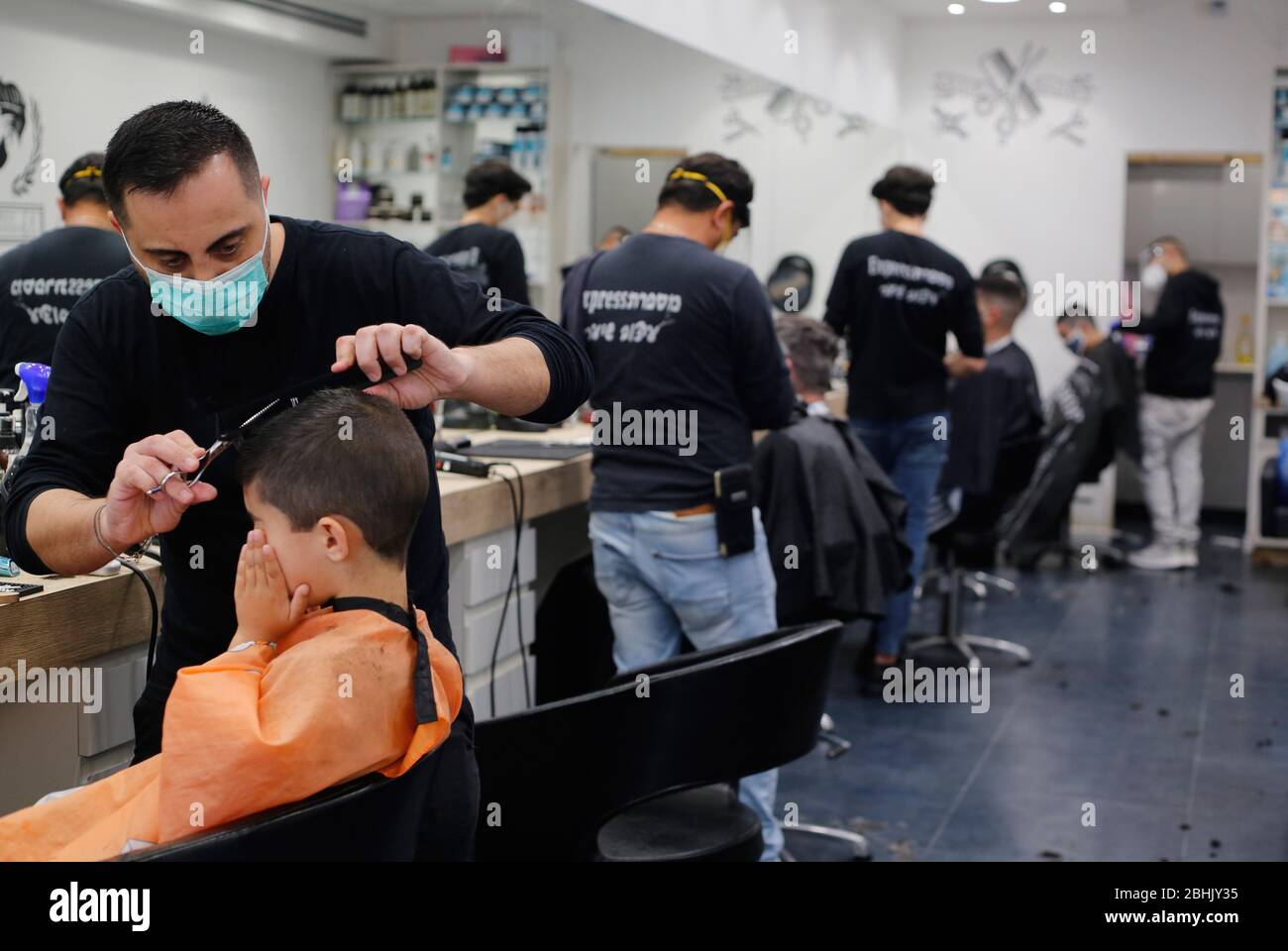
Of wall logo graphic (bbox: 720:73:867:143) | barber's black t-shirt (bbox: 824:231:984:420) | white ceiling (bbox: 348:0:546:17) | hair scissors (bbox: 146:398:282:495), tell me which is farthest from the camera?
wall logo graphic (bbox: 720:73:867:143)

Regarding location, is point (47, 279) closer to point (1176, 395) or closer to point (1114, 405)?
point (1114, 405)

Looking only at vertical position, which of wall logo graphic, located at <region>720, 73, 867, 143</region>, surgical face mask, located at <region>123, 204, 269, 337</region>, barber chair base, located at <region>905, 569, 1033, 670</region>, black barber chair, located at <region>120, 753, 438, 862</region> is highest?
wall logo graphic, located at <region>720, 73, 867, 143</region>

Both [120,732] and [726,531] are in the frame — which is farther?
[726,531]

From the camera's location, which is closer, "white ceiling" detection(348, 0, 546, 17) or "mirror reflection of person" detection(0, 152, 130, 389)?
"mirror reflection of person" detection(0, 152, 130, 389)

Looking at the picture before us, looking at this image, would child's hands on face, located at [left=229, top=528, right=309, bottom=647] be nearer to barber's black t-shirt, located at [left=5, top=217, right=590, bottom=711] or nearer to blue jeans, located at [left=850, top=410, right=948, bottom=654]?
barber's black t-shirt, located at [left=5, top=217, right=590, bottom=711]

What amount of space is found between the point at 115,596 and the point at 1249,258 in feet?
25.7

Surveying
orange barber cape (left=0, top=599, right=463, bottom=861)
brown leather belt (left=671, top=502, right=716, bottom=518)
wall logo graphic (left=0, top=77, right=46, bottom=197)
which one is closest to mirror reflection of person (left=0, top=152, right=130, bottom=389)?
wall logo graphic (left=0, top=77, right=46, bottom=197)

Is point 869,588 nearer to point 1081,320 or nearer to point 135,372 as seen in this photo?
point 135,372

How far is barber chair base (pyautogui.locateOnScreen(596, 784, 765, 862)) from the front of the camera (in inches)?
81.1

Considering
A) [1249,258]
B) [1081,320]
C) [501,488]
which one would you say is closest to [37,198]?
[501,488]

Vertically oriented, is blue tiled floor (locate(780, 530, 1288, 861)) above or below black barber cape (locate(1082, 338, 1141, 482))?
below

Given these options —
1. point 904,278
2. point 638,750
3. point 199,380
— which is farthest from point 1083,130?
point 199,380

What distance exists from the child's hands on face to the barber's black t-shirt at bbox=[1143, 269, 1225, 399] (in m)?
6.23

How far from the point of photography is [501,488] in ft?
9.86
